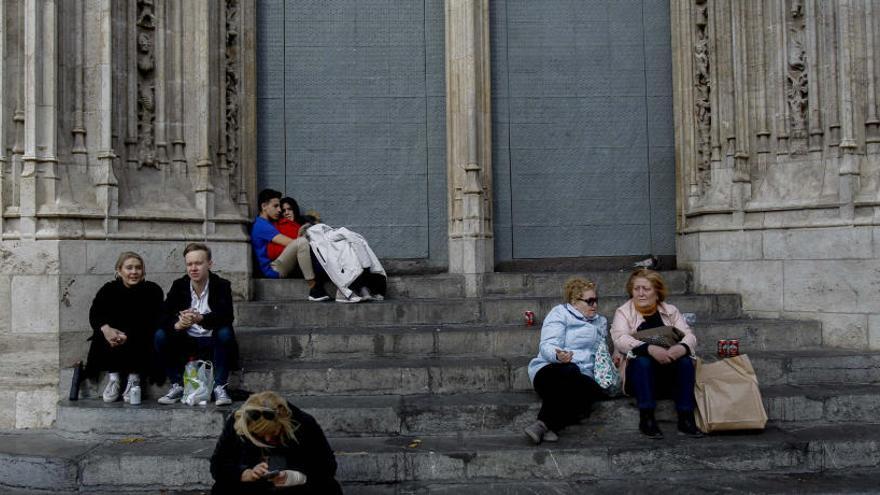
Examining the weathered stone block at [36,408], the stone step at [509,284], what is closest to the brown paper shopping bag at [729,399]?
the stone step at [509,284]

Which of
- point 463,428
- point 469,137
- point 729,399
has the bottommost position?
point 463,428

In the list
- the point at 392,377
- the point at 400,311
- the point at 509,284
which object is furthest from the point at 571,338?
the point at 509,284

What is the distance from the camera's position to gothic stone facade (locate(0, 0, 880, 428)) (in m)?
6.64

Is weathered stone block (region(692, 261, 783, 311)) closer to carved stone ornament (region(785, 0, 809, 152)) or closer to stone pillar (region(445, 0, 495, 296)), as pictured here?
carved stone ornament (region(785, 0, 809, 152))

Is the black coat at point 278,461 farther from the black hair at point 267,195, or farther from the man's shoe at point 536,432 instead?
the black hair at point 267,195

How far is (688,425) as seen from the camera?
559 cm

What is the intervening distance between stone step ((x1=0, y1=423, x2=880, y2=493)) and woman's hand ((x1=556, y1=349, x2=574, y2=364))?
0.55 metres

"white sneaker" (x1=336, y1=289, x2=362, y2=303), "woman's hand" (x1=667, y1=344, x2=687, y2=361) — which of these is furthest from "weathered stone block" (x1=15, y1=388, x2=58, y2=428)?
"woman's hand" (x1=667, y1=344, x2=687, y2=361)

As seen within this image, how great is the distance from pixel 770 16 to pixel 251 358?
625 cm

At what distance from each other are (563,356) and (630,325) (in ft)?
2.36

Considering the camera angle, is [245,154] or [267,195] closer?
[267,195]

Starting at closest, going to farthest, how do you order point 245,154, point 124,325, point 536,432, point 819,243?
1. point 536,432
2. point 124,325
3. point 819,243
4. point 245,154

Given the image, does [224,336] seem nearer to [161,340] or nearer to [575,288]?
[161,340]

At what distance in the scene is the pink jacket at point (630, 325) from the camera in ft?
18.9
